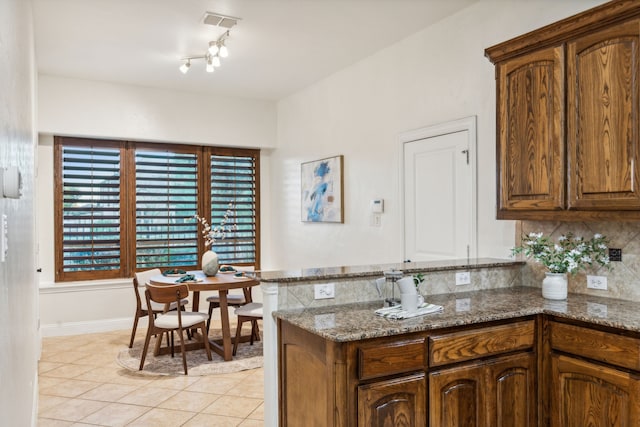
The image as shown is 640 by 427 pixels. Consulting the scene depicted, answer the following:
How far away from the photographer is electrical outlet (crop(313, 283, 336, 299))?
2.56 metres

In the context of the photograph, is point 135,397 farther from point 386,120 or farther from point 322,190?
point 386,120

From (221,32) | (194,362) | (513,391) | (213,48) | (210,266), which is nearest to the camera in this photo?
(513,391)

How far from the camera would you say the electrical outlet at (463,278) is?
3014 millimetres

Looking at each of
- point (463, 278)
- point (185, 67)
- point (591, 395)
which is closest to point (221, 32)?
point (185, 67)

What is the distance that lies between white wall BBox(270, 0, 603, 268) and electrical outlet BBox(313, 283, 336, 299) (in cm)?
145

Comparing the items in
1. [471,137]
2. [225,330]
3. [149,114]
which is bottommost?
[225,330]

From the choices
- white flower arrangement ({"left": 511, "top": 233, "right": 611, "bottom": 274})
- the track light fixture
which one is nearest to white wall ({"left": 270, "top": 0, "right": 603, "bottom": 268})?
white flower arrangement ({"left": 511, "top": 233, "right": 611, "bottom": 274})

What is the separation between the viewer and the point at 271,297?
2.44m

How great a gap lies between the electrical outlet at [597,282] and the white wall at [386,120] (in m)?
0.56

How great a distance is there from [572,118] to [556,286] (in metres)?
0.95

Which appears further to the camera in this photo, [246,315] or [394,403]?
[246,315]

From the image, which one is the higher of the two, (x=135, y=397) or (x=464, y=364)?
(x=464, y=364)

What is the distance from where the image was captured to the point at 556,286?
275cm

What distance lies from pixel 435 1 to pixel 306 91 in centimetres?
256
